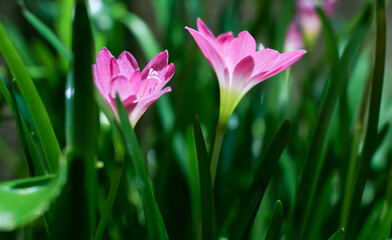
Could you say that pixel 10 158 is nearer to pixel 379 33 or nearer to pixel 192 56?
pixel 192 56

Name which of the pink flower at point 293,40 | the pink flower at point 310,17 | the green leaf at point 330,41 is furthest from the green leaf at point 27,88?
the pink flower at point 293,40

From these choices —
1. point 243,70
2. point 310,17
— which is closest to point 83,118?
point 243,70

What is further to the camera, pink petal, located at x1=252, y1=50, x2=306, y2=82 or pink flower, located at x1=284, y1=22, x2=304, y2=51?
pink flower, located at x1=284, y1=22, x2=304, y2=51

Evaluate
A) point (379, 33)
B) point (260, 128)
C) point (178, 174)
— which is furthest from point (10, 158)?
point (379, 33)

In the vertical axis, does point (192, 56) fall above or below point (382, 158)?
above

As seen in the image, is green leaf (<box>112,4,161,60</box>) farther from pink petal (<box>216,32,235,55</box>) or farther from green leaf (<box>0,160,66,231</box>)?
green leaf (<box>0,160,66,231</box>)

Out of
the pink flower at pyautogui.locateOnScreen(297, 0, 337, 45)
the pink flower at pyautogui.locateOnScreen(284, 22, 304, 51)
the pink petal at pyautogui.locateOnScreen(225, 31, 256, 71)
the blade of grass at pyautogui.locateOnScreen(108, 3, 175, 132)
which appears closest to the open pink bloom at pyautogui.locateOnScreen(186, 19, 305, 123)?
the pink petal at pyautogui.locateOnScreen(225, 31, 256, 71)
